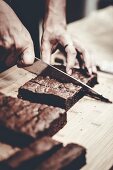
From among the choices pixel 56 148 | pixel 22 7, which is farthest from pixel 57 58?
pixel 56 148

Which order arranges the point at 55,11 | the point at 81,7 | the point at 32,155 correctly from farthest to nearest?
1. the point at 81,7
2. the point at 55,11
3. the point at 32,155

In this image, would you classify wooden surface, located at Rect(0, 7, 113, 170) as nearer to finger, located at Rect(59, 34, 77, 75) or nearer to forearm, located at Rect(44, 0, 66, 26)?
finger, located at Rect(59, 34, 77, 75)

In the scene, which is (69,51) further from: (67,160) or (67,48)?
(67,160)

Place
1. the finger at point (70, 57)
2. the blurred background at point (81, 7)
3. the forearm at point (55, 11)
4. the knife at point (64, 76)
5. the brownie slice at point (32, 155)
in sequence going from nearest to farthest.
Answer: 1. the brownie slice at point (32, 155)
2. the knife at point (64, 76)
3. the finger at point (70, 57)
4. the forearm at point (55, 11)
5. the blurred background at point (81, 7)

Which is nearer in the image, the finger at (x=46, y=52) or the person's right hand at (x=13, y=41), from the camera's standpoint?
the person's right hand at (x=13, y=41)

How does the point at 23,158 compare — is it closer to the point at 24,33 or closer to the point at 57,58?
the point at 24,33

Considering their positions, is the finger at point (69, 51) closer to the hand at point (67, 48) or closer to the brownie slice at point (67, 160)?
the hand at point (67, 48)

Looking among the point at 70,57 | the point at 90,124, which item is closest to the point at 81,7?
the point at 70,57

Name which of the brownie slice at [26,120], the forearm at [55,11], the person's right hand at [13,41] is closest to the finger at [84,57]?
the forearm at [55,11]
